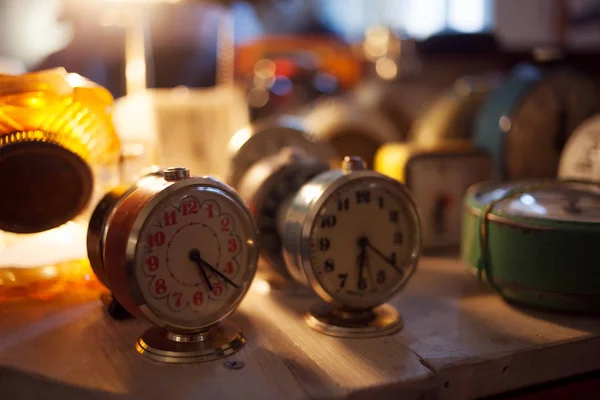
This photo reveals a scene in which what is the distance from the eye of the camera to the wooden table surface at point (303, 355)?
92 cm

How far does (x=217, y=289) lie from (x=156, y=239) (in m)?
0.14

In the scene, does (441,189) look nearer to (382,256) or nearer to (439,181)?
(439,181)

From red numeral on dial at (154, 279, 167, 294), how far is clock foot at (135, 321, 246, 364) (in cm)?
10

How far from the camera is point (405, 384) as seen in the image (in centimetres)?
94

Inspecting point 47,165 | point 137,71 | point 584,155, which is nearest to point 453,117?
point 584,155

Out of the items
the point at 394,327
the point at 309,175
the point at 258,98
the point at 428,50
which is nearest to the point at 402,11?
the point at 428,50

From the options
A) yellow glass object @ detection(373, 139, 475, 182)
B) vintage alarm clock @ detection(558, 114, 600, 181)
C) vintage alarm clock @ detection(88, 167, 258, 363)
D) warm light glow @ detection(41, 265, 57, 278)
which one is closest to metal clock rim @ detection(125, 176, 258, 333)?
vintage alarm clock @ detection(88, 167, 258, 363)

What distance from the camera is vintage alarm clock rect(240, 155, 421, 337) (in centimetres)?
110

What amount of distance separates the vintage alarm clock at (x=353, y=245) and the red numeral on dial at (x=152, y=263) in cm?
26

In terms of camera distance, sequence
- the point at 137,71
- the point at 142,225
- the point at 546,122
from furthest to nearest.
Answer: the point at 137,71
the point at 546,122
the point at 142,225

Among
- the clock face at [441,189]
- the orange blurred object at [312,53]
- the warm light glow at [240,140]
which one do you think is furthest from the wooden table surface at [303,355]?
the orange blurred object at [312,53]

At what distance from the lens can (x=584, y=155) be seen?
4.95 ft

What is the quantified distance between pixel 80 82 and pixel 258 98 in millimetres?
1014

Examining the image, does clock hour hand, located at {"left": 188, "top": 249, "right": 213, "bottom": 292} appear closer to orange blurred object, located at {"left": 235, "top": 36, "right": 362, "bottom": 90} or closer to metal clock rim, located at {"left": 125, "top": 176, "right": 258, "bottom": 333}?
metal clock rim, located at {"left": 125, "top": 176, "right": 258, "bottom": 333}
